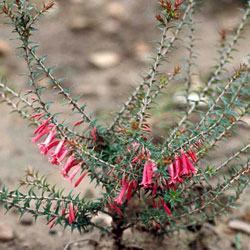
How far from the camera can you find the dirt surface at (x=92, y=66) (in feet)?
12.8

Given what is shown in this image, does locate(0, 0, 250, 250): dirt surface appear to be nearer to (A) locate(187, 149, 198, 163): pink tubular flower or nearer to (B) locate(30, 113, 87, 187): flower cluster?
(B) locate(30, 113, 87, 187): flower cluster

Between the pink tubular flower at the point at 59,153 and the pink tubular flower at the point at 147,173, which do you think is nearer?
the pink tubular flower at the point at 147,173

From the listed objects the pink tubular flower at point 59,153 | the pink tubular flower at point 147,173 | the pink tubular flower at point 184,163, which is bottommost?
the pink tubular flower at point 59,153

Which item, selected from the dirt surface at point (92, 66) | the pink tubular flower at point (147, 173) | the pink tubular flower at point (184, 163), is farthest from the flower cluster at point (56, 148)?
the dirt surface at point (92, 66)

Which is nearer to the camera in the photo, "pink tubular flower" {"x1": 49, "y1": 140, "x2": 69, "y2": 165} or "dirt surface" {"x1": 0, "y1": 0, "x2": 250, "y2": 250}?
"pink tubular flower" {"x1": 49, "y1": 140, "x2": 69, "y2": 165}

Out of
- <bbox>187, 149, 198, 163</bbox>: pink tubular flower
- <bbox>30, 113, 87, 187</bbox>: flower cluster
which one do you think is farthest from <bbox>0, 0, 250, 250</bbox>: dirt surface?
<bbox>187, 149, 198, 163</bbox>: pink tubular flower

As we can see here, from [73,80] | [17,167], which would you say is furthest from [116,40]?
[17,167]

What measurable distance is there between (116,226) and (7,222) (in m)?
1.33

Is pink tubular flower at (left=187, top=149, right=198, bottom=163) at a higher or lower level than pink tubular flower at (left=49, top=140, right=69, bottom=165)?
higher

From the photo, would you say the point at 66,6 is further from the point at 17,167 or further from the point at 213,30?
the point at 17,167

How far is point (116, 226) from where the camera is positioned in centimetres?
325

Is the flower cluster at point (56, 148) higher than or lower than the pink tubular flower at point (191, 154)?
lower

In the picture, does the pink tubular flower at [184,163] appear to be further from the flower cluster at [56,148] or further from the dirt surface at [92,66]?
the dirt surface at [92,66]

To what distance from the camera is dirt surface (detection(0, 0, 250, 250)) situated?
12.8 feet
